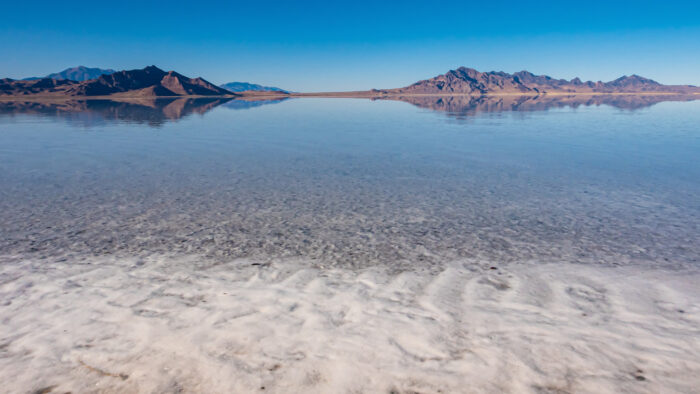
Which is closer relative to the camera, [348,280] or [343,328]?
[343,328]

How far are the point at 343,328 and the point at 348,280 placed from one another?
1.51 m

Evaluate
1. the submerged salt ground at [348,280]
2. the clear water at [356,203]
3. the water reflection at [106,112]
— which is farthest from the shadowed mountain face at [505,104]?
the submerged salt ground at [348,280]

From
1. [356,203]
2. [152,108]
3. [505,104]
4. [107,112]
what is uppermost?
[505,104]

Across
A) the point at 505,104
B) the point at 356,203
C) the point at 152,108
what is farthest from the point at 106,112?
the point at 505,104

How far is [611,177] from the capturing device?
46.5 ft

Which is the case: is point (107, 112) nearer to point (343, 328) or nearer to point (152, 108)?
point (152, 108)

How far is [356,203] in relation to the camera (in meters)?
Answer: 10.9

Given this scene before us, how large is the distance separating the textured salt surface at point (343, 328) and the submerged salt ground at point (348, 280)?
26 mm

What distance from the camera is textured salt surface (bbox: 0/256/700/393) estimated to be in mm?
4000

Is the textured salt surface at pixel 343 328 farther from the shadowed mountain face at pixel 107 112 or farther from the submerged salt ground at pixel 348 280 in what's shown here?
the shadowed mountain face at pixel 107 112

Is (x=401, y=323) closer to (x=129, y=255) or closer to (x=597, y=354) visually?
(x=597, y=354)

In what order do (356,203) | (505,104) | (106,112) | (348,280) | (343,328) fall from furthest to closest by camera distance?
(505,104) → (106,112) → (356,203) → (348,280) → (343,328)

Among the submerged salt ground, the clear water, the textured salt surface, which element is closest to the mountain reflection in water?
the clear water

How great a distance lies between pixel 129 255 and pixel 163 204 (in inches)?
Answer: 144
